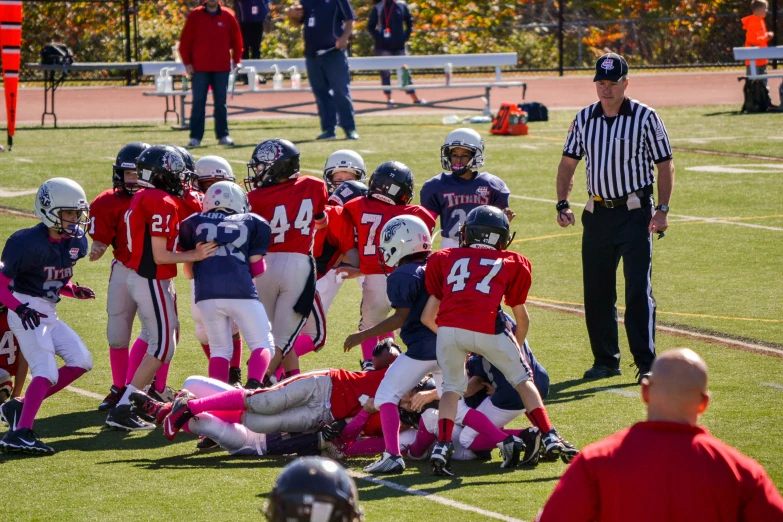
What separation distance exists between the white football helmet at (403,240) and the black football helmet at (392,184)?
1.18 meters

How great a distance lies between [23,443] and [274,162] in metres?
2.41

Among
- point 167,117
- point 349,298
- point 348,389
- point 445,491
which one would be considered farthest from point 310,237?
point 167,117

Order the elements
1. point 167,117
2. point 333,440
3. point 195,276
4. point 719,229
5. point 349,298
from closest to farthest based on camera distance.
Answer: point 333,440 → point 195,276 → point 349,298 → point 719,229 → point 167,117

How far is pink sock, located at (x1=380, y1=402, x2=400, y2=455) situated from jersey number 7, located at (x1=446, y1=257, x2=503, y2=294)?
691mm

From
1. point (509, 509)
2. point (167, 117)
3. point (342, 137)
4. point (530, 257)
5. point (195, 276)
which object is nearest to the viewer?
point (509, 509)

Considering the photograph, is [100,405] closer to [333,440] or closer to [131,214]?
[131,214]

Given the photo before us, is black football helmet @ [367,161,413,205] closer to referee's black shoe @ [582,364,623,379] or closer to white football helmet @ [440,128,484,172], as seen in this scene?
white football helmet @ [440,128,484,172]

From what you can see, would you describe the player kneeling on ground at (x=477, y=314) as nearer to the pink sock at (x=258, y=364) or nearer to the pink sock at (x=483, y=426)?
the pink sock at (x=483, y=426)

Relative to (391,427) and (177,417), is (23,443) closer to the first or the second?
(177,417)

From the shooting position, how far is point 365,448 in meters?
6.48

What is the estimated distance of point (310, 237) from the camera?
7.93 meters

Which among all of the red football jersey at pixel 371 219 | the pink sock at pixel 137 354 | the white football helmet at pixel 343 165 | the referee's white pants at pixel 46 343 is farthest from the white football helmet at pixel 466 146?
the referee's white pants at pixel 46 343

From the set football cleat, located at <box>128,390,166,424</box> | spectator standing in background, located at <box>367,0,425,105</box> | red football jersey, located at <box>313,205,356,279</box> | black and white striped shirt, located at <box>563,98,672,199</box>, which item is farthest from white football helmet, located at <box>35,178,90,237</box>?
spectator standing in background, located at <box>367,0,425,105</box>

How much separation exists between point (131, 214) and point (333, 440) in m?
1.92
